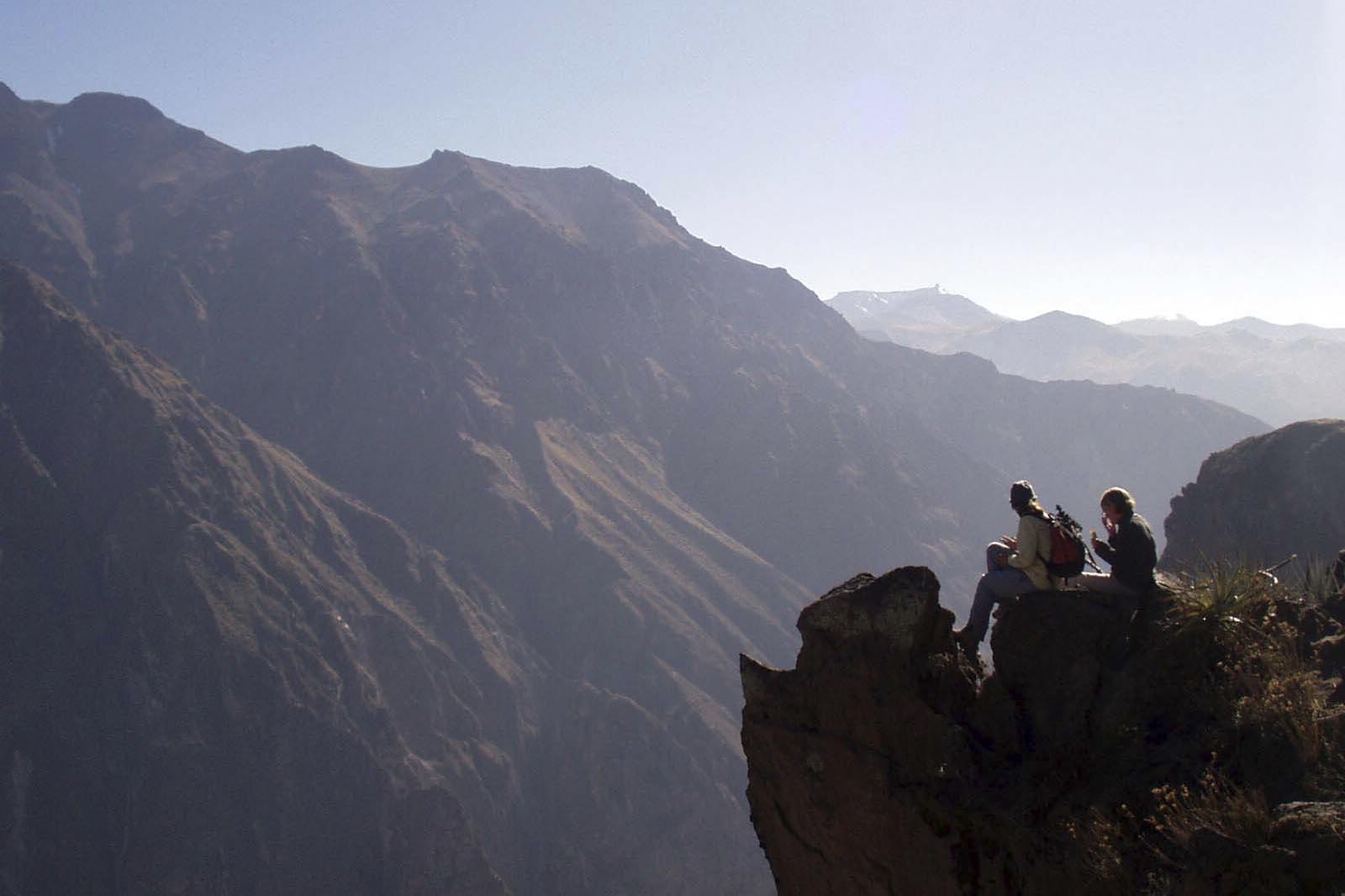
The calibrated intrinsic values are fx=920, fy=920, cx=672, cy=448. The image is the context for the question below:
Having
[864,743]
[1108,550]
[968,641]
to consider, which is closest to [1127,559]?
[1108,550]

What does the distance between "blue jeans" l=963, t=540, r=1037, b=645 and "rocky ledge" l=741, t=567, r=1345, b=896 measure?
0.26m

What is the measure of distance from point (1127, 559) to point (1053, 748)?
1775 mm

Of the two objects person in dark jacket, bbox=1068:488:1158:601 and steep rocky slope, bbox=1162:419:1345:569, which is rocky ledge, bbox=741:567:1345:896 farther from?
steep rocky slope, bbox=1162:419:1345:569

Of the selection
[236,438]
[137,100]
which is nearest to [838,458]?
[236,438]

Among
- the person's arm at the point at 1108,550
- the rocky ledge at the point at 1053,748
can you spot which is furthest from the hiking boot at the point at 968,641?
the person's arm at the point at 1108,550

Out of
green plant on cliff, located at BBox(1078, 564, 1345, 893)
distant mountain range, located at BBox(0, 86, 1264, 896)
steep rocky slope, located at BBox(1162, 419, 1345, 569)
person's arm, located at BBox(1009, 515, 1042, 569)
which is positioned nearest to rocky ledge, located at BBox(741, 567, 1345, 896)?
green plant on cliff, located at BBox(1078, 564, 1345, 893)

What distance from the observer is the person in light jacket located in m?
8.10

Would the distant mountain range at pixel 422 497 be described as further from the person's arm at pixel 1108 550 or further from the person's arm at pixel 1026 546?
the person's arm at pixel 1108 550

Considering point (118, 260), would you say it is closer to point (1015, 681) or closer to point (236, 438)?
point (236, 438)

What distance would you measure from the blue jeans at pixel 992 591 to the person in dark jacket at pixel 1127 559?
450 mm

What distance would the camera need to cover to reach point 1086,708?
711cm

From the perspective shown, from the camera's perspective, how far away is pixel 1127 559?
25.0ft

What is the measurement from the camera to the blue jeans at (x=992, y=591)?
323 inches

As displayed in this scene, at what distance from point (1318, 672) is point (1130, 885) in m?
2.25
